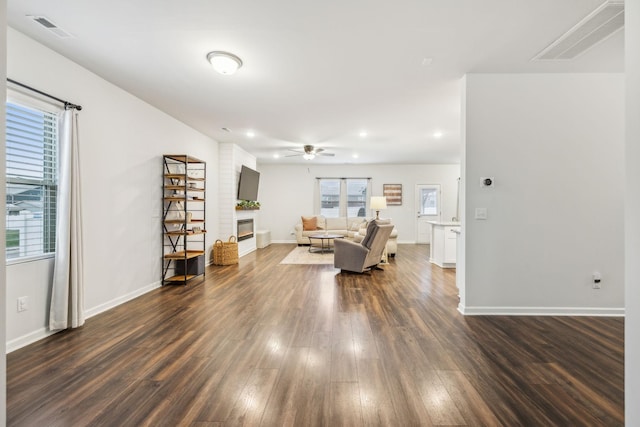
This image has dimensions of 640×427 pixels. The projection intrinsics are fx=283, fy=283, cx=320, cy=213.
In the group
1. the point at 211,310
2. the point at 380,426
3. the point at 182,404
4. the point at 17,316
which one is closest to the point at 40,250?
the point at 17,316

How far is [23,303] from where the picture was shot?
244cm

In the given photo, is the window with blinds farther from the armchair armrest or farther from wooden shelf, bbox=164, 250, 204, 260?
the armchair armrest

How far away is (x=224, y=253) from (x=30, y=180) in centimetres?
361

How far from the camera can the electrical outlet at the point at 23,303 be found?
2.42 m

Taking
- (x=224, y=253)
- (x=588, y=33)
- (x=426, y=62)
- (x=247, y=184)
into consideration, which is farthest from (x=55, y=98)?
(x=588, y=33)

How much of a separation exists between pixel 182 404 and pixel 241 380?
1.23 ft

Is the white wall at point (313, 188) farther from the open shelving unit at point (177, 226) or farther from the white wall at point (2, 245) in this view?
the white wall at point (2, 245)

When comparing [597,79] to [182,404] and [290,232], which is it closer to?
[182,404]

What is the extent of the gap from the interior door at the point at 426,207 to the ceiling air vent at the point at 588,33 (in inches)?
271

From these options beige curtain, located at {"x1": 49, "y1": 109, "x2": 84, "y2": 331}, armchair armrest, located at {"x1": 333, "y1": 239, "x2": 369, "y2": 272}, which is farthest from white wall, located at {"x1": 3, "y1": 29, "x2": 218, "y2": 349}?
armchair armrest, located at {"x1": 333, "y1": 239, "x2": 369, "y2": 272}

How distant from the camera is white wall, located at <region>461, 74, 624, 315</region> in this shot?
3.12m

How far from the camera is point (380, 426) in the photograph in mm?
1509

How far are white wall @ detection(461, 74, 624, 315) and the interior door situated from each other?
21.0ft

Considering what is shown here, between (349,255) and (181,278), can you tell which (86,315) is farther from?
(349,255)
